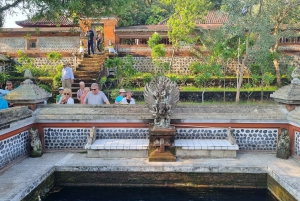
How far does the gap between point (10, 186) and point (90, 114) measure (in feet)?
7.44

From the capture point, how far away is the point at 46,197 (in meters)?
5.34

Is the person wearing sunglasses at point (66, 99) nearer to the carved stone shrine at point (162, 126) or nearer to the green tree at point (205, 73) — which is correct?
the carved stone shrine at point (162, 126)

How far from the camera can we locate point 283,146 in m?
6.23

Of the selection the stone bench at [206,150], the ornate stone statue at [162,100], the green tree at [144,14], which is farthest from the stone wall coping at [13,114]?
the green tree at [144,14]

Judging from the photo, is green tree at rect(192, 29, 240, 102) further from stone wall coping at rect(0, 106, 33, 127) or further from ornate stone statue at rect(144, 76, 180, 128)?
stone wall coping at rect(0, 106, 33, 127)

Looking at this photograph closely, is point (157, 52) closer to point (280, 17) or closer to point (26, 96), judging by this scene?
point (280, 17)

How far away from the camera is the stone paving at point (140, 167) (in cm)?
502

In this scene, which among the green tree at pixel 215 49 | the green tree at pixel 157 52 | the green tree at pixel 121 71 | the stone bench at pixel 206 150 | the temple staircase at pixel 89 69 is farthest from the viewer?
the green tree at pixel 157 52

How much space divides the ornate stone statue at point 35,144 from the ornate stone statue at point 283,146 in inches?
187

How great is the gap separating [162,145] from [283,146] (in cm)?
236

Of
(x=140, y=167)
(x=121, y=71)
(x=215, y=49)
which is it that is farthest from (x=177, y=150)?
(x=215, y=49)

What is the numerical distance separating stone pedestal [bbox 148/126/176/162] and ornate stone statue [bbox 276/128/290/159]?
2073 millimetres

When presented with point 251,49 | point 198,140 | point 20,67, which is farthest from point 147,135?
point 20,67

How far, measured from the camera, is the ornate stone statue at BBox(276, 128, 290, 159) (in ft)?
20.4
